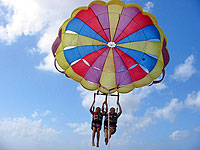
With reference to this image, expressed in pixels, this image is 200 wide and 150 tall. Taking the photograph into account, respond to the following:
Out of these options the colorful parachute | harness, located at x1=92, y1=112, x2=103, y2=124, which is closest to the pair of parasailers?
harness, located at x1=92, y1=112, x2=103, y2=124

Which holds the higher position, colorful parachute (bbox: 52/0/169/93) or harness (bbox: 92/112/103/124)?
colorful parachute (bbox: 52/0/169/93)

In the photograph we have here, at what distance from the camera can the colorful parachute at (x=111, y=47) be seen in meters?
7.06

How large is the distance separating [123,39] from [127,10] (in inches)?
41.2

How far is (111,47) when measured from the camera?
309 inches

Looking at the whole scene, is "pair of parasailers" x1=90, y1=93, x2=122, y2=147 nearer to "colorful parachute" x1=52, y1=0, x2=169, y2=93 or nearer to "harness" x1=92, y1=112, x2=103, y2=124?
"harness" x1=92, y1=112, x2=103, y2=124

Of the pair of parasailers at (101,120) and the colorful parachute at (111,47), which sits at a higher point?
the colorful parachute at (111,47)

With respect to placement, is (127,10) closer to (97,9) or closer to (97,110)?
(97,9)

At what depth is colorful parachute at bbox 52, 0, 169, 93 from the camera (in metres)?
7.06

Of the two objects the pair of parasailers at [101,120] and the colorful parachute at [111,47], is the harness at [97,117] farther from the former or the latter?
the colorful parachute at [111,47]

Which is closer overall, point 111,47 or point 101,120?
point 101,120

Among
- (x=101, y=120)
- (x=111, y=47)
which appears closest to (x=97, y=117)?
(x=101, y=120)

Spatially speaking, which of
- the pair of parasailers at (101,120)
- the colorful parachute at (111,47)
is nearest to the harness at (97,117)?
the pair of parasailers at (101,120)

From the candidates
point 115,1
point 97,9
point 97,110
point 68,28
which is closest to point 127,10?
point 115,1

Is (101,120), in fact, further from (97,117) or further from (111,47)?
(111,47)
